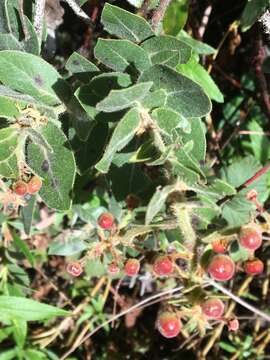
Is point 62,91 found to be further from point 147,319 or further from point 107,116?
point 147,319

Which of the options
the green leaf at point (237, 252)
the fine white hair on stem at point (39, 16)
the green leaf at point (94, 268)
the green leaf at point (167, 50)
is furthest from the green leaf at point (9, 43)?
the green leaf at point (94, 268)

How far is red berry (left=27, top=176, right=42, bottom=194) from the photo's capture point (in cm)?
142

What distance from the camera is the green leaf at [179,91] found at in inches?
49.4

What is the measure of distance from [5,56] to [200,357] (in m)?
1.70

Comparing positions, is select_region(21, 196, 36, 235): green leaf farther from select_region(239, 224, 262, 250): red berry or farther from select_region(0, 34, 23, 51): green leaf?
select_region(239, 224, 262, 250): red berry

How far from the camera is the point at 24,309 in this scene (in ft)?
6.34

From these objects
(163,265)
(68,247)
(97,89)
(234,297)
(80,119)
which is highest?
(97,89)

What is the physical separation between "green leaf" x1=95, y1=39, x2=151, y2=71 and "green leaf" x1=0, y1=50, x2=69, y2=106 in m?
0.14

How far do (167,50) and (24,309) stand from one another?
108 centimetres

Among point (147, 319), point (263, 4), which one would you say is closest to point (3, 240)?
point (147, 319)

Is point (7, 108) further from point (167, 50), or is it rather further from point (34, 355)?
point (34, 355)

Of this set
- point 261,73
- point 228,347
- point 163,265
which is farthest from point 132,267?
point 228,347

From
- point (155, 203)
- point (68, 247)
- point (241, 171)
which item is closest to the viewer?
point (155, 203)

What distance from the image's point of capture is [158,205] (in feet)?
4.16
